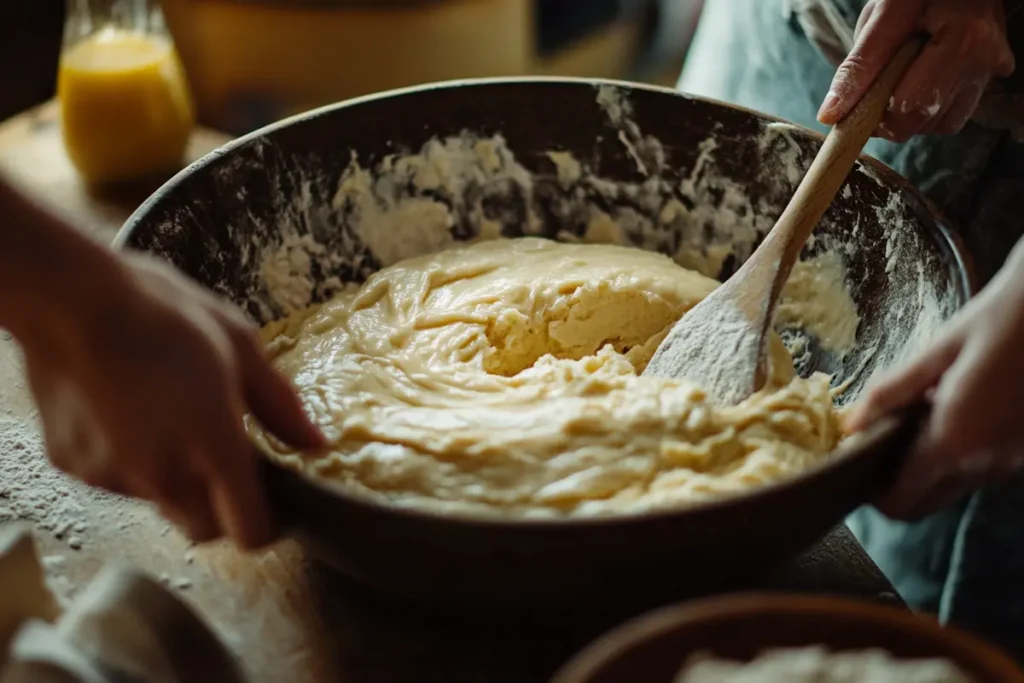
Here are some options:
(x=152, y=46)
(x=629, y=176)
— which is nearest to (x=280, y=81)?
(x=152, y=46)

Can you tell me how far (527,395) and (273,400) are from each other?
10.7 inches

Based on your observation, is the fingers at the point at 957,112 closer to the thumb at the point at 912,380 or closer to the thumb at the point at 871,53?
the thumb at the point at 871,53

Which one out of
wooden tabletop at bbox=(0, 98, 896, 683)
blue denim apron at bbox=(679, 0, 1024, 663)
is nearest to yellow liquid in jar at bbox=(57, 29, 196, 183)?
wooden tabletop at bbox=(0, 98, 896, 683)

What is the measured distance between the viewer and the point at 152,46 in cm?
163

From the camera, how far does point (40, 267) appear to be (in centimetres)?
69

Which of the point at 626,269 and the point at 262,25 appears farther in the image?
the point at 262,25

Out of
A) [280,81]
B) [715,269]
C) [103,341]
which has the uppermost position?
[103,341]

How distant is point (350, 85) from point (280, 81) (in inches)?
7.2

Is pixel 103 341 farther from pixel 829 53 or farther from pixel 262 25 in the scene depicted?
pixel 262 25

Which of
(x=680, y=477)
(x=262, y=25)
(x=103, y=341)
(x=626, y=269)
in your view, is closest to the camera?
(x=103, y=341)

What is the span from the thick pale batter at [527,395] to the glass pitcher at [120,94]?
566mm

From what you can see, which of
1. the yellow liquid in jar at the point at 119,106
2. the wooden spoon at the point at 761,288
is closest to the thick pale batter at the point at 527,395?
the wooden spoon at the point at 761,288

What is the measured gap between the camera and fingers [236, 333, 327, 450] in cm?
76

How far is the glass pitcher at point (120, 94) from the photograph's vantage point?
1560mm
